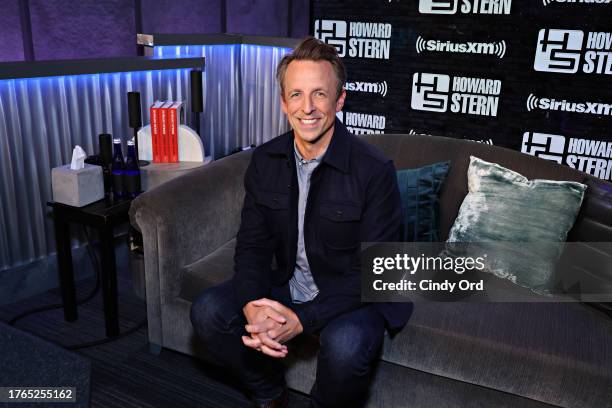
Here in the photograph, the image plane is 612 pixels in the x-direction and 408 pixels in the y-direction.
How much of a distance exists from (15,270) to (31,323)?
1.04ft

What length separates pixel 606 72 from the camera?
2.69m

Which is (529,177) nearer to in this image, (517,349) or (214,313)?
(517,349)

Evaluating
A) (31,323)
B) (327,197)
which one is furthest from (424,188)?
(31,323)

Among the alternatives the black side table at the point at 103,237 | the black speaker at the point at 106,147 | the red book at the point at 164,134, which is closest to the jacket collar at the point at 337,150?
the black side table at the point at 103,237

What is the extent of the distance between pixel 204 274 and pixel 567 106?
2.15m

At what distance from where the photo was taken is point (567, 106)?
285 centimetres

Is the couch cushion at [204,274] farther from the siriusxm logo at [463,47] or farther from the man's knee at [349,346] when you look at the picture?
the siriusxm logo at [463,47]

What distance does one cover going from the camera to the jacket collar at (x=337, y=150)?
A: 5.49ft

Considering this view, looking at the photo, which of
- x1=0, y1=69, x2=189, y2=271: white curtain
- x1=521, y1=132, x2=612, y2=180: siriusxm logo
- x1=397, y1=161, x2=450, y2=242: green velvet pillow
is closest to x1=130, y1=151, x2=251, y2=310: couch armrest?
x1=397, y1=161, x2=450, y2=242: green velvet pillow

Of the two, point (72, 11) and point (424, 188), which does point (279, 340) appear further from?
point (72, 11)

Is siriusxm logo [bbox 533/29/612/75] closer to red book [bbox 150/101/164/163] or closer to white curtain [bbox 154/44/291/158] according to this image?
white curtain [bbox 154/44/291/158]

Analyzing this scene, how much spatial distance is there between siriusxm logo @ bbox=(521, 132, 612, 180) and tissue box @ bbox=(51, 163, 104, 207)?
223 cm

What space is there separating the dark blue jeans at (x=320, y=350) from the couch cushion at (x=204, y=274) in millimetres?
161

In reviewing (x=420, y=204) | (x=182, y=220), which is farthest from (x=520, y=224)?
(x=182, y=220)
